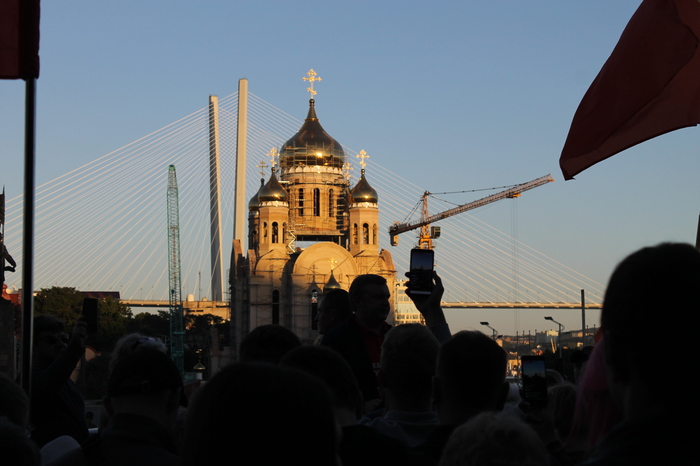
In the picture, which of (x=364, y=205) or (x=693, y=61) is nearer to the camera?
(x=693, y=61)

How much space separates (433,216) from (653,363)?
94796 mm

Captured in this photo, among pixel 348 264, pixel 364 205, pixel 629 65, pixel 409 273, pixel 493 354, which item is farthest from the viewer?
pixel 364 205

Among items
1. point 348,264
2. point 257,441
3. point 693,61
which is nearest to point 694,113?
point 693,61

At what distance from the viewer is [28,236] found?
589cm

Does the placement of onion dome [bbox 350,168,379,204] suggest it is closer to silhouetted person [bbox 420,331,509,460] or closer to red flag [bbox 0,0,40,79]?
red flag [bbox 0,0,40,79]

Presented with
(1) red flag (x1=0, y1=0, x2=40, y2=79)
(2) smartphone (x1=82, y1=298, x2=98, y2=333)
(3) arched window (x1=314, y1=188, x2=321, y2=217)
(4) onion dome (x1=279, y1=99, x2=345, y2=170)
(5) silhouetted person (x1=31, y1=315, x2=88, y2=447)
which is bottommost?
(5) silhouetted person (x1=31, y1=315, x2=88, y2=447)

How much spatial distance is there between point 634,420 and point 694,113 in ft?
22.8

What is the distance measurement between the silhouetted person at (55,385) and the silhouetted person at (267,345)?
5.04ft

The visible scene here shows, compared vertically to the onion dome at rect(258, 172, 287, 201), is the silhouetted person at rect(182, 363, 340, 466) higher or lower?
lower

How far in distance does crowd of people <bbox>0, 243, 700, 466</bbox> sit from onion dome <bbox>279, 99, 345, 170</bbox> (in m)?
75.6

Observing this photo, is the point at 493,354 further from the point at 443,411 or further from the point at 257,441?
the point at 257,441

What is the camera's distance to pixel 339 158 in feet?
272

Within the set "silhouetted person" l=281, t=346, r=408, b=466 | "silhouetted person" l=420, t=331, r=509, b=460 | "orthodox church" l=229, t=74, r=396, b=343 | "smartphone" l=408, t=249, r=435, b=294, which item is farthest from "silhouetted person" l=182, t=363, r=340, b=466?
"orthodox church" l=229, t=74, r=396, b=343

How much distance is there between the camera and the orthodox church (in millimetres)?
72125
